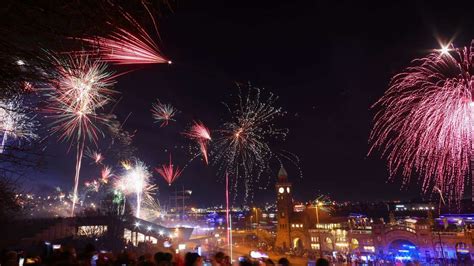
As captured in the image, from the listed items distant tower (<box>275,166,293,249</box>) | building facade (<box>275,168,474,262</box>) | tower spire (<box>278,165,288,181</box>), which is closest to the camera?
building facade (<box>275,168,474,262</box>)

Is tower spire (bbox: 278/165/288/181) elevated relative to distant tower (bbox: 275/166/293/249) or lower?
elevated

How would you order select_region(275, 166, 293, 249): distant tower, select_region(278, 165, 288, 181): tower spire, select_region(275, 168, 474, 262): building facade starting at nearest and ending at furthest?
select_region(275, 168, 474, 262): building facade < select_region(275, 166, 293, 249): distant tower < select_region(278, 165, 288, 181): tower spire

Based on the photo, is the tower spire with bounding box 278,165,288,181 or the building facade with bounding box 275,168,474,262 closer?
the building facade with bounding box 275,168,474,262

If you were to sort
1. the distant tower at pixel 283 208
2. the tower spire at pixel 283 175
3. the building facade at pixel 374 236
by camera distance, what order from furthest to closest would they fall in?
the tower spire at pixel 283 175
the distant tower at pixel 283 208
the building facade at pixel 374 236

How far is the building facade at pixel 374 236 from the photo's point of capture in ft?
132

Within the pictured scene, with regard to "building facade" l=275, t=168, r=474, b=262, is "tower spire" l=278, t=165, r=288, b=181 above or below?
above

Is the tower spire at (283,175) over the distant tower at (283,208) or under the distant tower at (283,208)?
over

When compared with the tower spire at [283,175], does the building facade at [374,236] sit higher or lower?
lower

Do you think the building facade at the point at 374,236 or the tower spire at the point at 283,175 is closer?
the building facade at the point at 374,236

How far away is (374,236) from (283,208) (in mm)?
22451

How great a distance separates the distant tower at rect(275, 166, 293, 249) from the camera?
219ft

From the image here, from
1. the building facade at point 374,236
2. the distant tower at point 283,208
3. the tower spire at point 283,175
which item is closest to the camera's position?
the building facade at point 374,236

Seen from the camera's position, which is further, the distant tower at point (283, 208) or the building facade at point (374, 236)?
the distant tower at point (283, 208)

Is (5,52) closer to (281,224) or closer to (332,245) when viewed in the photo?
(332,245)
